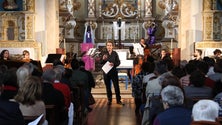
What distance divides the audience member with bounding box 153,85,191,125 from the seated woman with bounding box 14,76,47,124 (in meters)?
1.40

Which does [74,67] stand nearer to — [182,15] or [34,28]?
[34,28]

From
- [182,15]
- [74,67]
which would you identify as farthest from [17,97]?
[182,15]

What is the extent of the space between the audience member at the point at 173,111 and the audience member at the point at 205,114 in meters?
0.60

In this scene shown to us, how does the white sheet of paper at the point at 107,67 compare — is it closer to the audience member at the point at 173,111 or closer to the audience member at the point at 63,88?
the audience member at the point at 63,88

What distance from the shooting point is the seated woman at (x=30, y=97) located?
553 cm

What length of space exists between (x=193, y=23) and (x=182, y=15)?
3.37 ft

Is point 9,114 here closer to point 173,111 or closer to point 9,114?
point 9,114

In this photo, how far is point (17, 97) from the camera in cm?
558

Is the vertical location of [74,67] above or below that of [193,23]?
below

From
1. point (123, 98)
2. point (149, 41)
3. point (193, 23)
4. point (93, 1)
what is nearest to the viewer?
point (123, 98)

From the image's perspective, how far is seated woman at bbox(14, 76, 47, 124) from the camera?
553cm

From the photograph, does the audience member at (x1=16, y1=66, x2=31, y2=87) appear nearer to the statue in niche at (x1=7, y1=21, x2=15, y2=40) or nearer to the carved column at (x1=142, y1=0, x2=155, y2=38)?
the statue in niche at (x1=7, y1=21, x2=15, y2=40)

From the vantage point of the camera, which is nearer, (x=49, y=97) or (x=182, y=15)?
(x=49, y=97)

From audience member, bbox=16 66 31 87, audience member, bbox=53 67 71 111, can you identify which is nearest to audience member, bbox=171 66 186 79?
audience member, bbox=53 67 71 111
